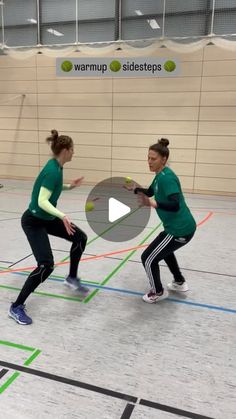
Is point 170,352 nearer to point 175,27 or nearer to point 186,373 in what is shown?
point 186,373

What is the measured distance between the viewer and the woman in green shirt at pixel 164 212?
2980 millimetres

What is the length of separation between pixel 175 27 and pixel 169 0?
631 mm

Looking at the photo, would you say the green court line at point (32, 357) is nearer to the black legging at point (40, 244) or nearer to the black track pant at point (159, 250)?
the black legging at point (40, 244)

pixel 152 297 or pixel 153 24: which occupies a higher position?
pixel 153 24

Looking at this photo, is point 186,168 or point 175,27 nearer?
point 175,27

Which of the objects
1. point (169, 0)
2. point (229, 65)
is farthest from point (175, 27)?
point (229, 65)

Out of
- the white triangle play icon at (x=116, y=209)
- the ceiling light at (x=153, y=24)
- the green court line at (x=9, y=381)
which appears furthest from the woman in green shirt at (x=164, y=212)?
the ceiling light at (x=153, y=24)

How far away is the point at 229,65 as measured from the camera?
27.3ft

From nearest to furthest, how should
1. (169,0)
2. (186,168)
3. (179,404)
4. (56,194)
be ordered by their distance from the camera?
1. (179,404)
2. (56,194)
3. (169,0)
4. (186,168)

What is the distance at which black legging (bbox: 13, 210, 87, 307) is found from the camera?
2963 mm

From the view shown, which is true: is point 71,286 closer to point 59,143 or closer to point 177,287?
point 177,287
